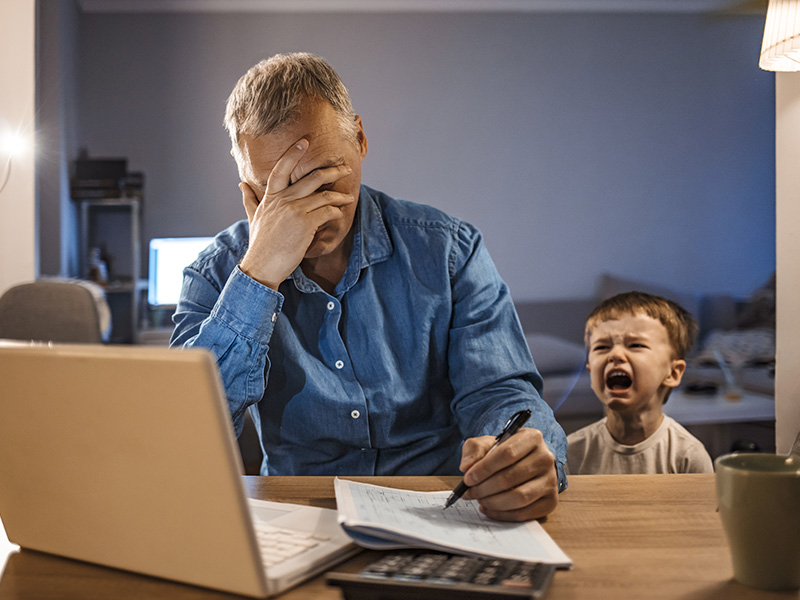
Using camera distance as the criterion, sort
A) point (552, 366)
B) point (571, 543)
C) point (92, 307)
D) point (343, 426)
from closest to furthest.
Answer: point (571, 543)
point (343, 426)
point (92, 307)
point (552, 366)

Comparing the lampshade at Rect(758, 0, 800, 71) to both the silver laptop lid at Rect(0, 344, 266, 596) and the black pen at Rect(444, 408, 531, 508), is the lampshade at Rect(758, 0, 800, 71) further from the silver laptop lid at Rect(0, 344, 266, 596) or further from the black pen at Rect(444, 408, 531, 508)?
the silver laptop lid at Rect(0, 344, 266, 596)

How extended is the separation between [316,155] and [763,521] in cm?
78

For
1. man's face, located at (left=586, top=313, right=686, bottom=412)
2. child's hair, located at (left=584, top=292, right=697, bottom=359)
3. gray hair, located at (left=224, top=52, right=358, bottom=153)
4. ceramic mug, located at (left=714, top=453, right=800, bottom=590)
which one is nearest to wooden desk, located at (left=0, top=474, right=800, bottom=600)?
ceramic mug, located at (left=714, top=453, right=800, bottom=590)

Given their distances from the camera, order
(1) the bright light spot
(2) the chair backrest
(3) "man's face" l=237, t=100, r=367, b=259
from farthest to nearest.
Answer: (1) the bright light spot, (2) the chair backrest, (3) "man's face" l=237, t=100, r=367, b=259

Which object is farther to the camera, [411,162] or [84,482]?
[411,162]

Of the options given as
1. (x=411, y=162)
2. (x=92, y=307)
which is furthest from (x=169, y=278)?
(x=92, y=307)

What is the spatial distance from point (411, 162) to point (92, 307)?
275cm

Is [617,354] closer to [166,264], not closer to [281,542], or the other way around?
[281,542]

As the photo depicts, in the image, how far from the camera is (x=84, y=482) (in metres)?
0.57

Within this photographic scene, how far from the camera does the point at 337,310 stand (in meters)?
1.17

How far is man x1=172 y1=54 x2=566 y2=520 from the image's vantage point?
3.50 feet

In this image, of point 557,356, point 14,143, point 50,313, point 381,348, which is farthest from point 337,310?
point 557,356

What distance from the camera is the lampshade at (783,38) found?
1.55 metres

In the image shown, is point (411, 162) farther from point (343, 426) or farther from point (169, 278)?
point (343, 426)
